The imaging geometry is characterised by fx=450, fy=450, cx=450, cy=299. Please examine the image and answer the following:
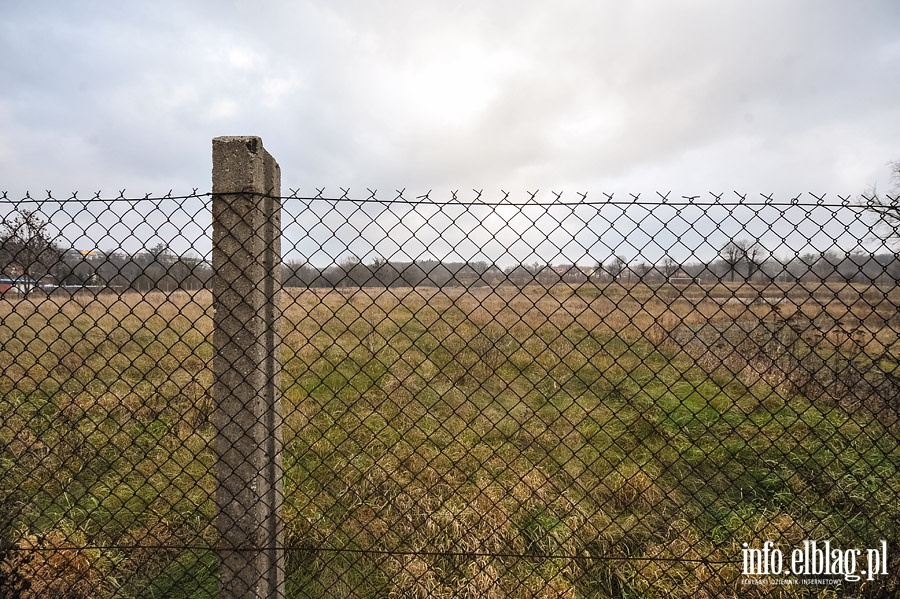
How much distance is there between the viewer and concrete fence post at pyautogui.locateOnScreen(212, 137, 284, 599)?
2049 millimetres

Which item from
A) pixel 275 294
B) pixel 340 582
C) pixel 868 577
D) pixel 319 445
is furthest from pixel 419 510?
pixel 868 577

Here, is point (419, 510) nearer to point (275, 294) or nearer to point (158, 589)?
point (158, 589)

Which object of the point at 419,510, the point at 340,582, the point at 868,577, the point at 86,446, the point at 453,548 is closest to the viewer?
the point at 868,577

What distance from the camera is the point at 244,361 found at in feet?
6.84

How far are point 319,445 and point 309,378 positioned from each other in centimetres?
254

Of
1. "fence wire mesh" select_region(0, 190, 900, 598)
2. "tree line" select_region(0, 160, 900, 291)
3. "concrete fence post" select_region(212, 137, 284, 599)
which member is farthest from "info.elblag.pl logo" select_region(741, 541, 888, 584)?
"concrete fence post" select_region(212, 137, 284, 599)

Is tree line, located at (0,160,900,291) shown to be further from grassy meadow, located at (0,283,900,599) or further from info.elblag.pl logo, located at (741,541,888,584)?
info.elblag.pl logo, located at (741,541,888,584)

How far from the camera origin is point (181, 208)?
7.16 feet

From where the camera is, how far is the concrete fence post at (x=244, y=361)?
2.05 metres

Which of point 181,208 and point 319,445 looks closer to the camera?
point 181,208

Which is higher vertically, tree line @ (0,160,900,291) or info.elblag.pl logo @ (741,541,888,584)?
tree line @ (0,160,900,291)

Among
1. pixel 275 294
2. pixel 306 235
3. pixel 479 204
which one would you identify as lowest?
pixel 275 294

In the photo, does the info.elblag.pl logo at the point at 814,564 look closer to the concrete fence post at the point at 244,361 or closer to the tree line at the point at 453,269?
the tree line at the point at 453,269

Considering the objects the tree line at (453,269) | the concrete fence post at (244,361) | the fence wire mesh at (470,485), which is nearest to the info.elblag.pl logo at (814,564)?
the fence wire mesh at (470,485)
